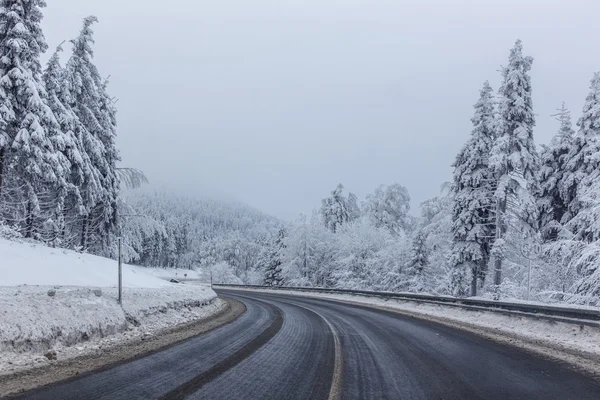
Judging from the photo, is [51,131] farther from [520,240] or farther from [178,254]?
[178,254]

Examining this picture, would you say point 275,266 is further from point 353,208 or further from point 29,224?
point 29,224

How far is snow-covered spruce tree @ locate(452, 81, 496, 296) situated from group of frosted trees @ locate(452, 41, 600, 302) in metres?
0.06

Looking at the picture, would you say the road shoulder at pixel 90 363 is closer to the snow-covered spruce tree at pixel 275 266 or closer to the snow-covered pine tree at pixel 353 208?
the snow-covered spruce tree at pixel 275 266

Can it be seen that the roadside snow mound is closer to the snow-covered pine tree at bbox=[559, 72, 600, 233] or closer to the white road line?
the white road line

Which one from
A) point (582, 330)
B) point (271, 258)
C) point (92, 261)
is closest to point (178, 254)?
point (271, 258)

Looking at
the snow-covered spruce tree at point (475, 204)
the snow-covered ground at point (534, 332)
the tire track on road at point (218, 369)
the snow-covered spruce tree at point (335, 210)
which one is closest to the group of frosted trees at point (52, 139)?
the tire track on road at point (218, 369)

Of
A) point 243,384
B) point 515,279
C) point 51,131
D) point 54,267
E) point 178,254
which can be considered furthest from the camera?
point 178,254

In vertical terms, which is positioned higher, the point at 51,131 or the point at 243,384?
the point at 51,131

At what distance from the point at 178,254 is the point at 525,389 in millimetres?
133285

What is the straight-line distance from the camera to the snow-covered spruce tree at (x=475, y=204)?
29.4m

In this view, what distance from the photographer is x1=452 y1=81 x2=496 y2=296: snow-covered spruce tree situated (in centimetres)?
2944

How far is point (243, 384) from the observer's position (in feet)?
19.1

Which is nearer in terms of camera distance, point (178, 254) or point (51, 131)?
point (51, 131)

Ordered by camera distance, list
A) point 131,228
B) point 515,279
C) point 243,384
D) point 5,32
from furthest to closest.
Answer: point 131,228, point 515,279, point 5,32, point 243,384
